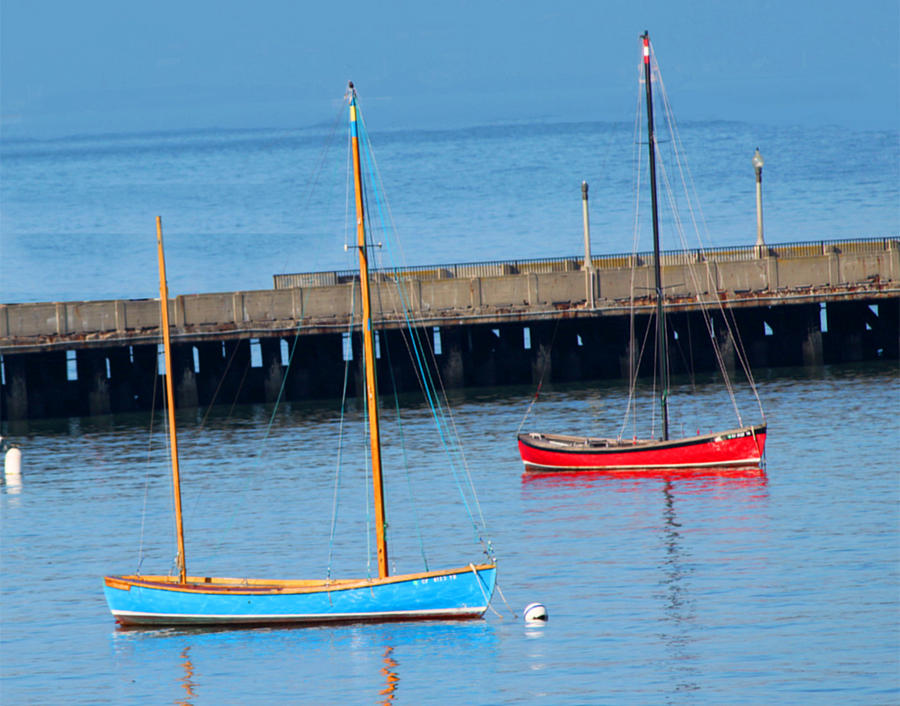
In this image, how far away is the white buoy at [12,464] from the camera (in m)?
49.2

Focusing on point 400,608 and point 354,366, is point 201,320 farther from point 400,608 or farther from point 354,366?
point 400,608

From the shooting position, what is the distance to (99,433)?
57906 millimetres

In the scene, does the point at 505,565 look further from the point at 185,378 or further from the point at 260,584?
the point at 185,378

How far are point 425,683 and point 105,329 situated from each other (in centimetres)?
3834

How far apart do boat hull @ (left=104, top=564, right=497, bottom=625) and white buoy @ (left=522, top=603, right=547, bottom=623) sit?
2.46 ft

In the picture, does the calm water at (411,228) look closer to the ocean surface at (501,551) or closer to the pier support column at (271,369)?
the pier support column at (271,369)

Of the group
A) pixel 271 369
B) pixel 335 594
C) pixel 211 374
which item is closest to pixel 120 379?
pixel 211 374

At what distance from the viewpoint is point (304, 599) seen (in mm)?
27656

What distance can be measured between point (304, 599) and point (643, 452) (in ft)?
59.1

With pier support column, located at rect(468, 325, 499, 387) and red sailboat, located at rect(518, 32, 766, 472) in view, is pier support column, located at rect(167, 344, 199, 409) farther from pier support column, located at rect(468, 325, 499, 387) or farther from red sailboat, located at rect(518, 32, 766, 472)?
red sailboat, located at rect(518, 32, 766, 472)

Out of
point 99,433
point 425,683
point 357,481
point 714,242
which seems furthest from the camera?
point 714,242

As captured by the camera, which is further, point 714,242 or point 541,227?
point 541,227

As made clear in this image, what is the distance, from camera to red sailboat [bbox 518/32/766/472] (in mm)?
43312

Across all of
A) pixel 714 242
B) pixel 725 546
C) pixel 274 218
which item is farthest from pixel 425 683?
pixel 274 218
